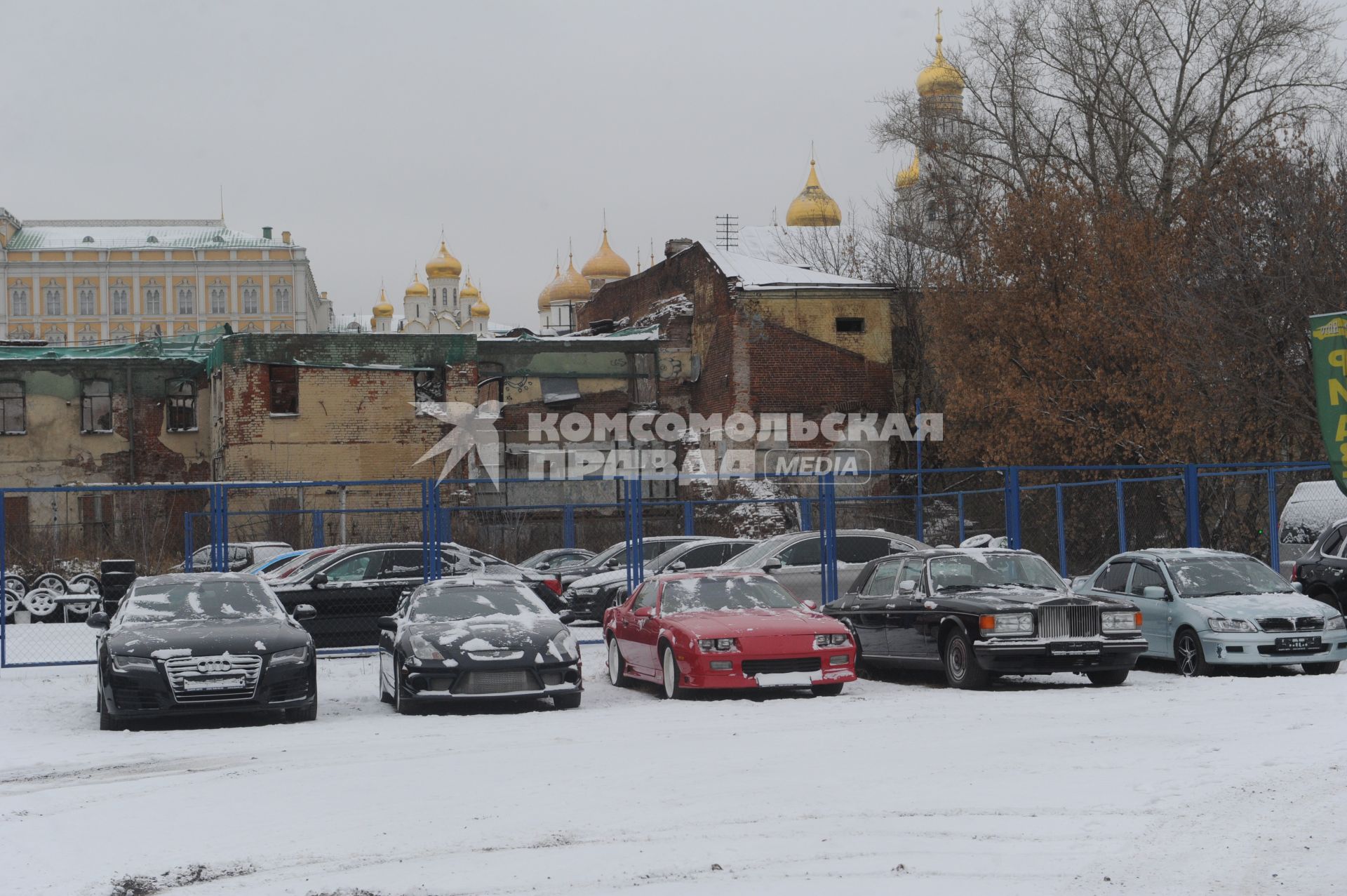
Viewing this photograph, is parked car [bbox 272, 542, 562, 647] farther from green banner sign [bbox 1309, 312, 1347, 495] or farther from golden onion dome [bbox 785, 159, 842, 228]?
golden onion dome [bbox 785, 159, 842, 228]

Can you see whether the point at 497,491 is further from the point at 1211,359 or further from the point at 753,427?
→ the point at 1211,359

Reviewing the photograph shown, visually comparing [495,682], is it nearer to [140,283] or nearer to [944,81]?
[944,81]

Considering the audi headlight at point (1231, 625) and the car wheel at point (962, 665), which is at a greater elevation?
the audi headlight at point (1231, 625)

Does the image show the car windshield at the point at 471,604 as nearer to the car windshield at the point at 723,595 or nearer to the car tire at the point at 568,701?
the car tire at the point at 568,701

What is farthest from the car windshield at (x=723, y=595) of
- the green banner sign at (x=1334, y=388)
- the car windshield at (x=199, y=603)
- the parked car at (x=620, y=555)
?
the green banner sign at (x=1334, y=388)

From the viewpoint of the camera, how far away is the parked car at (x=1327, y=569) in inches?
726

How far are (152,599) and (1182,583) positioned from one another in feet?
36.3

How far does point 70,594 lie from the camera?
2784 centimetres

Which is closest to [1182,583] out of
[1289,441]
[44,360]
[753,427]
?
[1289,441]

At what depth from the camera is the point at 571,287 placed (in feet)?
348

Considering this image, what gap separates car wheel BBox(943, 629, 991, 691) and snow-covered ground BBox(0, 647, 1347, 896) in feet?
4.28

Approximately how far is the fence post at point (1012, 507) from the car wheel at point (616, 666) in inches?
235

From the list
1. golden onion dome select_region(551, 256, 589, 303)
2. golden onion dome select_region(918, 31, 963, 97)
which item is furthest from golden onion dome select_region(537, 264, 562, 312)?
golden onion dome select_region(918, 31, 963, 97)

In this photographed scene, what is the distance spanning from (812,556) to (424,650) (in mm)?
8650
